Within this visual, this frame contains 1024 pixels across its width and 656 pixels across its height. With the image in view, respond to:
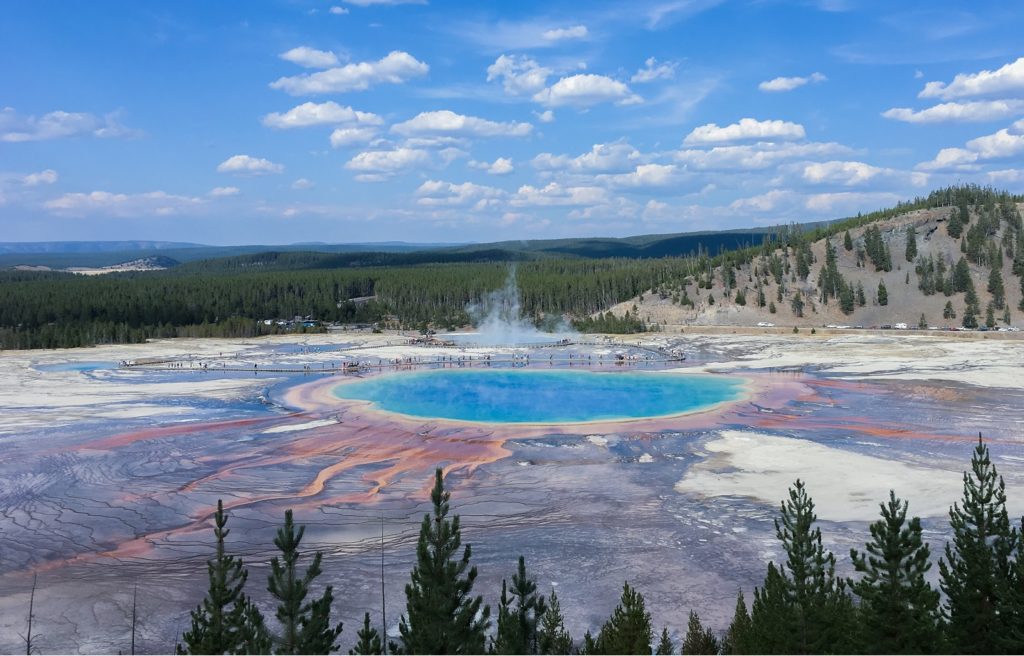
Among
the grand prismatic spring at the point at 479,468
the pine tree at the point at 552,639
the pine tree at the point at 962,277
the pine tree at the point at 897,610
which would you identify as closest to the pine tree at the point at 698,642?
the grand prismatic spring at the point at 479,468

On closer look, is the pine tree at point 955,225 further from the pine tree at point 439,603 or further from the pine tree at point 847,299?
the pine tree at point 439,603

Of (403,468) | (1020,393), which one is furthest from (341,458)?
(1020,393)

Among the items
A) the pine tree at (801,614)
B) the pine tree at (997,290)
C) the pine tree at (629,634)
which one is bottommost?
the pine tree at (629,634)

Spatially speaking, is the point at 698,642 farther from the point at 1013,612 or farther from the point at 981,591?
the point at 1013,612

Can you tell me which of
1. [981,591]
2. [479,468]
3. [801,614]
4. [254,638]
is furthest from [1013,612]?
[479,468]

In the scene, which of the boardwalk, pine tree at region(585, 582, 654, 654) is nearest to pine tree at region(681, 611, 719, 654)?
pine tree at region(585, 582, 654, 654)

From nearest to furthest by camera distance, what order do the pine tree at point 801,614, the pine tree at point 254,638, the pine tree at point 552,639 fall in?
the pine tree at point 254,638
the pine tree at point 801,614
the pine tree at point 552,639

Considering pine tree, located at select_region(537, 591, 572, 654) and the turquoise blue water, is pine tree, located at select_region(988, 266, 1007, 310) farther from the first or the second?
pine tree, located at select_region(537, 591, 572, 654)
